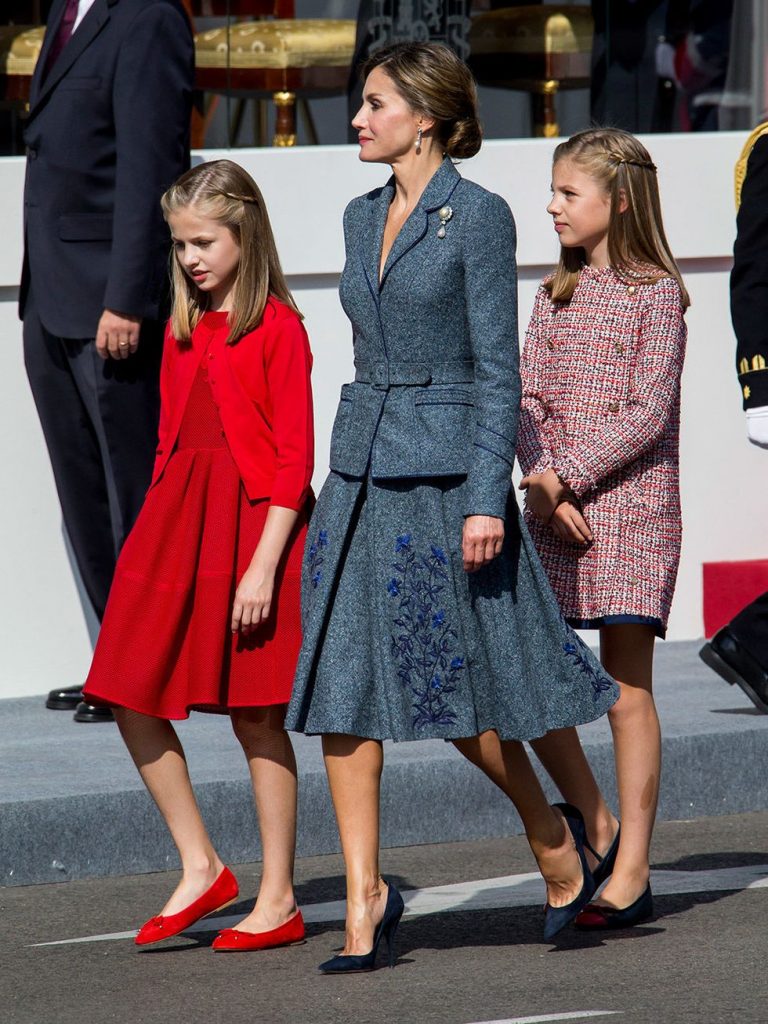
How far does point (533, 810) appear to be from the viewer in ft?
14.0

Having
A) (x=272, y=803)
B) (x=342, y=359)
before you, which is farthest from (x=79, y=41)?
(x=272, y=803)

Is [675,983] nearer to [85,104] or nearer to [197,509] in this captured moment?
[197,509]

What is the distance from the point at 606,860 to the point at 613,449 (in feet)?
2.93

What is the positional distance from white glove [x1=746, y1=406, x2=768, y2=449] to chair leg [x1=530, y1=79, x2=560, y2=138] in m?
3.64

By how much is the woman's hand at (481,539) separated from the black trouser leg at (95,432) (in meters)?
2.35

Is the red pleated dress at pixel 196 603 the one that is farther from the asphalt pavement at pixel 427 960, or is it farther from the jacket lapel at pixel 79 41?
the jacket lapel at pixel 79 41

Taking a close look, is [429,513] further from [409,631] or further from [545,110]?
[545,110]

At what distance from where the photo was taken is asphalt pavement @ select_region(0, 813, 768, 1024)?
3900 millimetres

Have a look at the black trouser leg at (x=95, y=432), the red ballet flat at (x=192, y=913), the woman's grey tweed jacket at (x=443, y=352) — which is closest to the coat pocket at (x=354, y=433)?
the woman's grey tweed jacket at (x=443, y=352)

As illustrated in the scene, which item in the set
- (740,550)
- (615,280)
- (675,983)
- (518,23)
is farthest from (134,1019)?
(518,23)

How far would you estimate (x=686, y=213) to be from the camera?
7.85 metres

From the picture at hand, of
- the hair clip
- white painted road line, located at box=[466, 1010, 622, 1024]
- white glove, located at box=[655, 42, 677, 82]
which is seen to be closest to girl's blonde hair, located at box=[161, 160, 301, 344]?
the hair clip

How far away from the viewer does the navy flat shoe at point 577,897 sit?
14.2ft

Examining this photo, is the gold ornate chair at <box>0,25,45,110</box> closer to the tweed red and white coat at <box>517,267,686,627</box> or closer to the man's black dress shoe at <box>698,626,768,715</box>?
the tweed red and white coat at <box>517,267,686,627</box>
